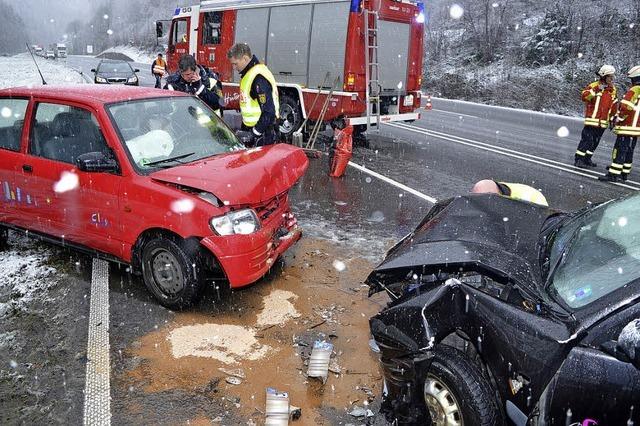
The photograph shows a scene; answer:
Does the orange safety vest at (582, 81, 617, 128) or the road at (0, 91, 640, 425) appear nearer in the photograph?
the road at (0, 91, 640, 425)

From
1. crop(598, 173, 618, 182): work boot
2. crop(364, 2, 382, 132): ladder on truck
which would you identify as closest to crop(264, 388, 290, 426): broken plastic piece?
crop(598, 173, 618, 182): work boot

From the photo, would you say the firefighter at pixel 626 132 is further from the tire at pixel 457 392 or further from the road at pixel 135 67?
the road at pixel 135 67

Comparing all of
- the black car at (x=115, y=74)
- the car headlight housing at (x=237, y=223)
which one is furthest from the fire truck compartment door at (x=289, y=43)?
the black car at (x=115, y=74)

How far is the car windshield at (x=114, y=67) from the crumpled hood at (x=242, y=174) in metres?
19.5

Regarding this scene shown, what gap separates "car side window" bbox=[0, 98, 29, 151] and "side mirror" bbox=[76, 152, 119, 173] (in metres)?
1.21

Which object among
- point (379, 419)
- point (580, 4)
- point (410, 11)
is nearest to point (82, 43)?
point (580, 4)

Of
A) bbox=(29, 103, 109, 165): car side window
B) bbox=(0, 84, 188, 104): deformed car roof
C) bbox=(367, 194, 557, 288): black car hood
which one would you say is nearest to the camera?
bbox=(367, 194, 557, 288): black car hood

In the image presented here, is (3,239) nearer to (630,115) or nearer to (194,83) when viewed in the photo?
(194,83)

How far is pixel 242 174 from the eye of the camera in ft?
13.2

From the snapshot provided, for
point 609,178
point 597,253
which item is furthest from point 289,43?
point 597,253

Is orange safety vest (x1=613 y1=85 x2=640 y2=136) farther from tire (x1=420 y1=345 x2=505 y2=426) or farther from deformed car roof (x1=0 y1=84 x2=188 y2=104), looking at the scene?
tire (x1=420 y1=345 x2=505 y2=426)

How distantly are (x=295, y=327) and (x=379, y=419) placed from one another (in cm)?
113

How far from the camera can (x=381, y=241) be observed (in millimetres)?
5617

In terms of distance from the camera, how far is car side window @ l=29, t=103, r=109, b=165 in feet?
14.3
